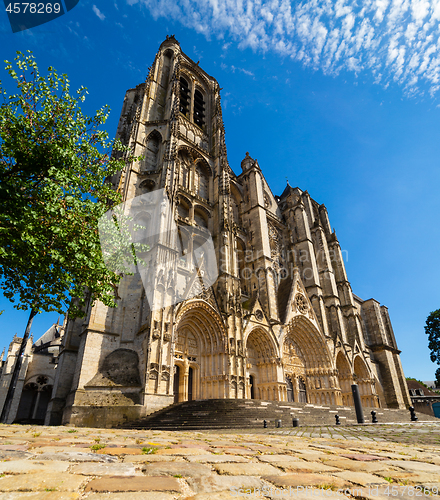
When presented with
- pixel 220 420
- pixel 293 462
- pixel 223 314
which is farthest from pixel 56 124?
pixel 223 314

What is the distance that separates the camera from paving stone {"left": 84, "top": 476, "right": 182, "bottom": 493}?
2.08 metres

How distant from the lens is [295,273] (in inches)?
1093

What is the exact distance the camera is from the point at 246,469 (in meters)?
2.83

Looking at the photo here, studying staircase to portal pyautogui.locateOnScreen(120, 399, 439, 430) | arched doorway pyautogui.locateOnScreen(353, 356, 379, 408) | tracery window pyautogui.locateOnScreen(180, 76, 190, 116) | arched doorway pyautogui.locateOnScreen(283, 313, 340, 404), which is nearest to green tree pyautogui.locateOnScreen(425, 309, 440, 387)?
arched doorway pyautogui.locateOnScreen(353, 356, 379, 408)

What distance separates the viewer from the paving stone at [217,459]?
318 centimetres

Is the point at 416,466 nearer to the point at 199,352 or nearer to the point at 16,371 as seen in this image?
the point at 16,371

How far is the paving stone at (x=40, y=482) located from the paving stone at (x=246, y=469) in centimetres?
122

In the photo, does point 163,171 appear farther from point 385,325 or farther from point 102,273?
point 385,325

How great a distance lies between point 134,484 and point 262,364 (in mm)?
21280

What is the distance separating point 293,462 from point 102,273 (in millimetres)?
7930

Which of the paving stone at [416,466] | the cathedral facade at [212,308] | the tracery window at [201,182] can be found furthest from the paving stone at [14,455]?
the tracery window at [201,182]

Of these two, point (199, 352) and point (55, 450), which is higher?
point (199, 352)

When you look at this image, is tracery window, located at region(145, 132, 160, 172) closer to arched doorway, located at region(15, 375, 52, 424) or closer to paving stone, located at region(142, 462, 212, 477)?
arched doorway, located at region(15, 375, 52, 424)

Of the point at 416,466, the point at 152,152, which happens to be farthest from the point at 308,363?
the point at 416,466
